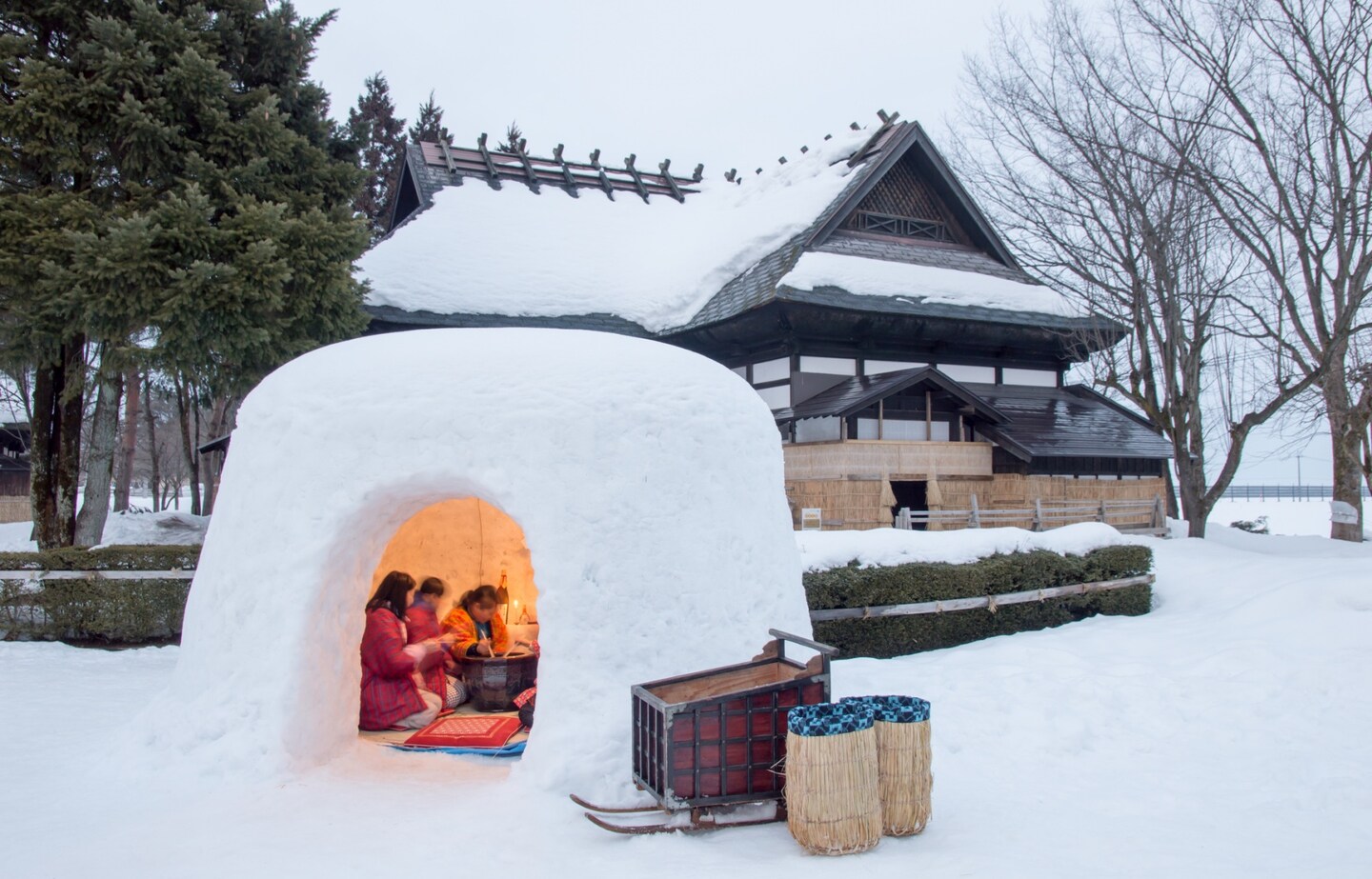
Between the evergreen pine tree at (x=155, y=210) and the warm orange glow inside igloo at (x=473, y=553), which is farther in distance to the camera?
the evergreen pine tree at (x=155, y=210)

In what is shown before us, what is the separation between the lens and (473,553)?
8547 mm

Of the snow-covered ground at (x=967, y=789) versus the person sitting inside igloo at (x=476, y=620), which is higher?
the person sitting inside igloo at (x=476, y=620)

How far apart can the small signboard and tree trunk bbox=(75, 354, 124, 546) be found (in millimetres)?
20574

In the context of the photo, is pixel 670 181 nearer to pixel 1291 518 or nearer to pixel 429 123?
pixel 429 123

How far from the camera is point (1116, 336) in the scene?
58.4 feet

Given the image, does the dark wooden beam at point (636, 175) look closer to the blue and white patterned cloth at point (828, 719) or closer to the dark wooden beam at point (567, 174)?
the dark wooden beam at point (567, 174)

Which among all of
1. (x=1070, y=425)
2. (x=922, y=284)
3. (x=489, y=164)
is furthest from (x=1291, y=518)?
(x=489, y=164)

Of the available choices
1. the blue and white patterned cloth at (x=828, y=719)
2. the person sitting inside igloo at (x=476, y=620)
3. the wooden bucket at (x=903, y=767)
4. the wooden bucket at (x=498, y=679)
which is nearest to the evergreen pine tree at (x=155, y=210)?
the person sitting inside igloo at (x=476, y=620)

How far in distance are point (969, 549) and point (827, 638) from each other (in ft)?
7.23

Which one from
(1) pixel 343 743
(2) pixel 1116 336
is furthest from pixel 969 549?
(2) pixel 1116 336

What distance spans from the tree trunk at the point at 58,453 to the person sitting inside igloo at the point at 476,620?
805cm

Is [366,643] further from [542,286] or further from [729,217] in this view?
[729,217]

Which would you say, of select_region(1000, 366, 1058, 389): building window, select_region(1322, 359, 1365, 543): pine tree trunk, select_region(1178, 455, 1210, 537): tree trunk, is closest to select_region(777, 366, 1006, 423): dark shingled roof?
select_region(1000, 366, 1058, 389): building window

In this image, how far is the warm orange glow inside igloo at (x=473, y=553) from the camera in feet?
27.2
